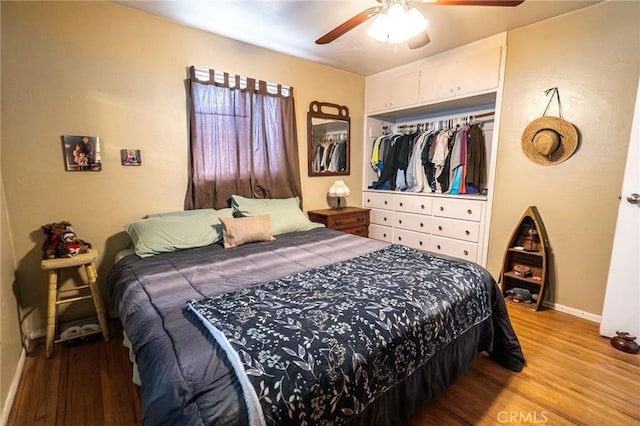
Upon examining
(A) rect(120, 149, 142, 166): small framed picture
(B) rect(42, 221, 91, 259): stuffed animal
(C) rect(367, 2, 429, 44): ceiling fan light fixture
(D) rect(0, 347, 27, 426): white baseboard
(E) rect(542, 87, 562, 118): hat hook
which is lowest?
(D) rect(0, 347, 27, 426): white baseboard

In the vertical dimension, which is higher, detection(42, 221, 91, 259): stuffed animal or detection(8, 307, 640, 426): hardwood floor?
detection(42, 221, 91, 259): stuffed animal

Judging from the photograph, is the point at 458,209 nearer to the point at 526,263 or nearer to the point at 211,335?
the point at 526,263

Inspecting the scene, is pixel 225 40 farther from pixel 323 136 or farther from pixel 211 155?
pixel 323 136

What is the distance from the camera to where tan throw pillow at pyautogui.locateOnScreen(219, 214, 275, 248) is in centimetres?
230

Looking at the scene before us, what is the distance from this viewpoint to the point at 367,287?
1460mm

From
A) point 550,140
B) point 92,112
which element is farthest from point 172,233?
point 550,140

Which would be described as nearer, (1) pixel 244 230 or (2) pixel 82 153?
(2) pixel 82 153

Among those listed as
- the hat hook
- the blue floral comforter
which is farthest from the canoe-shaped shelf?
the blue floral comforter

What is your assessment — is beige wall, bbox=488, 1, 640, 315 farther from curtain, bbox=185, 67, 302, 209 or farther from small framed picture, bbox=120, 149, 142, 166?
small framed picture, bbox=120, 149, 142, 166

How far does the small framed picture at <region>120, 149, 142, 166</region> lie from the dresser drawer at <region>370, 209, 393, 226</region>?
2.84 m

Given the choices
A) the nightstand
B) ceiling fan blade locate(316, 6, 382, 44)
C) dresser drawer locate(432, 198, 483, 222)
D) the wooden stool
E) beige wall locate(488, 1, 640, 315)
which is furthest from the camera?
the nightstand

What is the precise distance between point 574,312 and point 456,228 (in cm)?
120

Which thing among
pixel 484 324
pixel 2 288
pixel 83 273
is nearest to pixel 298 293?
pixel 484 324

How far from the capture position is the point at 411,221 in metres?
3.61
